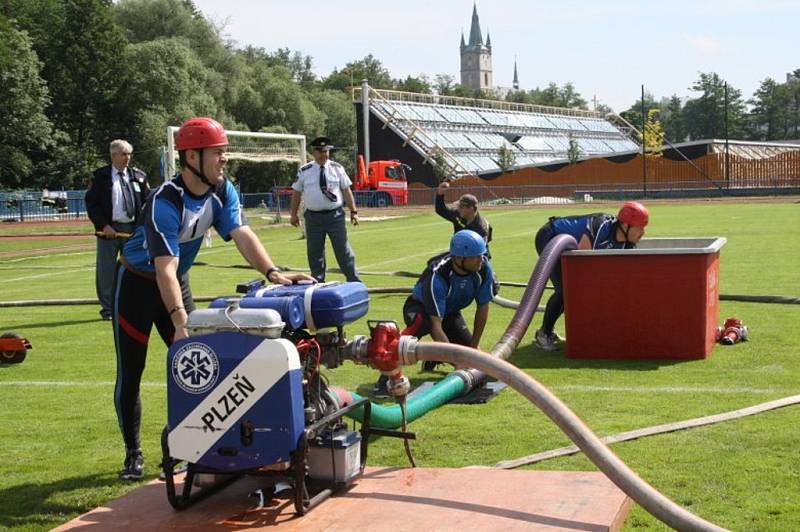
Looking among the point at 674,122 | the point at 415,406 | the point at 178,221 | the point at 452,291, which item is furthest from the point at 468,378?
the point at 674,122

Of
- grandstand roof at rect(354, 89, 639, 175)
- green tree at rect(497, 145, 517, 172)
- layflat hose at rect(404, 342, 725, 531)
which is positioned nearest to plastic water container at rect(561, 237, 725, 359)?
layflat hose at rect(404, 342, 725, 531)

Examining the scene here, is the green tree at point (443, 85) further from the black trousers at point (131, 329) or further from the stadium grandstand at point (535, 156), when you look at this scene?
the black trousers at point (131, 329)

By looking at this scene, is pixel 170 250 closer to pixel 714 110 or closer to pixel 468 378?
pixel 468 378

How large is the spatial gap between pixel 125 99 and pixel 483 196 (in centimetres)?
2629

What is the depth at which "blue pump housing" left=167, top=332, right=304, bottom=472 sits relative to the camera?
15.0 feet

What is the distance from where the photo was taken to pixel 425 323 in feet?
28.1

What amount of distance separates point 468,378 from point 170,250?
239cm

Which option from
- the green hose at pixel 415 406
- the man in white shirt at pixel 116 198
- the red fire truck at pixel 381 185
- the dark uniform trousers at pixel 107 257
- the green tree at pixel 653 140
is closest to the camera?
the green hose at pixel 415 406

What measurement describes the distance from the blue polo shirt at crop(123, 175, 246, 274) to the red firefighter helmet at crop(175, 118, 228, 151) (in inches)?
11.4

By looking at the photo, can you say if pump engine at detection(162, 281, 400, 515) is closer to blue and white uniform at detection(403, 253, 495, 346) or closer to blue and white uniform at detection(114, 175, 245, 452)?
blue and white uniform at detection(114, 175, 245, 452)

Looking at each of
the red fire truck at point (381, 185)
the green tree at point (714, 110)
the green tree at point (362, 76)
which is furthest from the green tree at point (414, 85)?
the red fire truck at point (381, 185)

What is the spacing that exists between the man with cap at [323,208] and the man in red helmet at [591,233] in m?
3.70

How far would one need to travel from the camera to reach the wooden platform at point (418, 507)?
15.3 ft

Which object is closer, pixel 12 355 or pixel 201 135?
pixel 201 135
